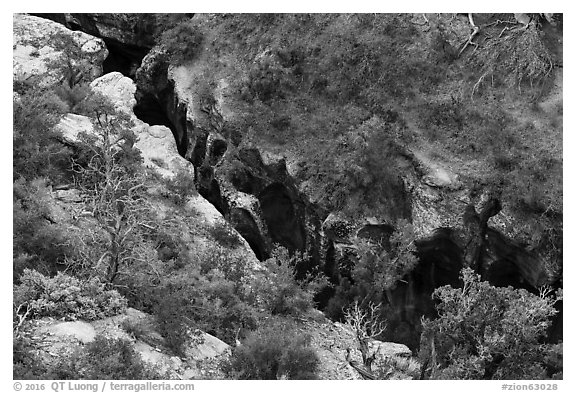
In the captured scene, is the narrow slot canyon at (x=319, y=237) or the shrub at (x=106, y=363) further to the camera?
the narrow slot canyon at (x=319, y=237)

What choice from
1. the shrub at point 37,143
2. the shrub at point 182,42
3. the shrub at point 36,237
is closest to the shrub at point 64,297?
the shrub at point 36,237

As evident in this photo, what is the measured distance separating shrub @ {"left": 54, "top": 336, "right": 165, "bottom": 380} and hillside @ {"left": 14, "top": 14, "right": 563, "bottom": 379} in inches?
11.5

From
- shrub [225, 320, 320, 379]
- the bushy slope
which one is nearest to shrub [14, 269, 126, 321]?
shrub [225, 320, 320, 379]

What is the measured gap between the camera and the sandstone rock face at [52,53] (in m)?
25.8

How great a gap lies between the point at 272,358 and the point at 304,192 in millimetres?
8362

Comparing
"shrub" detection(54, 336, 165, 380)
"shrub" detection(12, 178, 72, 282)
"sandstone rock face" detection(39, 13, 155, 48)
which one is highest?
"sandstone rock face" detection(39, 13, 155, 48)

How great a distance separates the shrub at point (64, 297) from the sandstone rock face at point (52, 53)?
37.3ft

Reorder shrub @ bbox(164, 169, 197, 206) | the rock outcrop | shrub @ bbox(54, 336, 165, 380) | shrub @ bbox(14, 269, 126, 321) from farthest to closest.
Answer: shrub @ bbox(164, 169, 197, 206), shrub @ bbox(14, 269, 126, 321), the rock outcrop, shrub @ bbox(54, 336, 165, 380)

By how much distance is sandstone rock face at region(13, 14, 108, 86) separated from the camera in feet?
84.7

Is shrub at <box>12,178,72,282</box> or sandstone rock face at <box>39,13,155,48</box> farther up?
sandstone rock face at <box>39,13,155,48</box>

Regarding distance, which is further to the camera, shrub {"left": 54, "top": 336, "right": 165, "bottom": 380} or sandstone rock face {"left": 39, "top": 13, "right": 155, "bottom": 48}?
sandstone rock face {"left": 39, "top": 13, "right": 155, "bottom": 48}

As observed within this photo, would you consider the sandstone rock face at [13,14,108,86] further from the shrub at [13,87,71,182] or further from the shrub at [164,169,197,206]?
the shrub at [164,169,197,206]

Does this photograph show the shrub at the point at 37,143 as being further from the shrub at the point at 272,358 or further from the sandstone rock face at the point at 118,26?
the sandstone rock face at the point at 118,26

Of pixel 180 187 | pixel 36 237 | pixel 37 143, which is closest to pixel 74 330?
pixel 36 237
